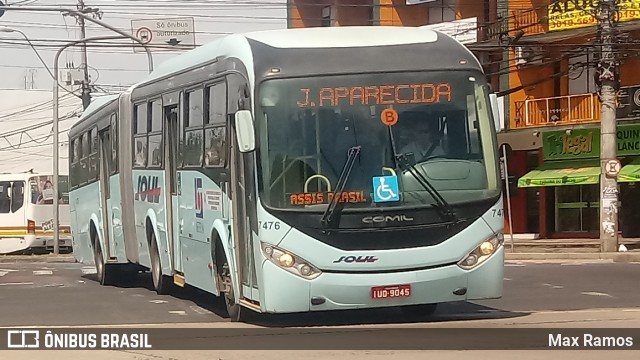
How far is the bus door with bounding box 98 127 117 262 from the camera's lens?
66.1 ft

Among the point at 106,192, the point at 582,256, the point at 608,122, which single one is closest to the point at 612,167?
the point at 608,122

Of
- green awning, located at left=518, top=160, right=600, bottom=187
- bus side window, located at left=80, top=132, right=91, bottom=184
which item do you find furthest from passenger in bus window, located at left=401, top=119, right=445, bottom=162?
green awning, located at left=518, top=160, right=600, bottom=187

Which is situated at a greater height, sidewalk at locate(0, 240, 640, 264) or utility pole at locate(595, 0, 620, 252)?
utility pole at locate(595, 0, 620, 252)

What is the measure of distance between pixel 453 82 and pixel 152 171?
6.07 m

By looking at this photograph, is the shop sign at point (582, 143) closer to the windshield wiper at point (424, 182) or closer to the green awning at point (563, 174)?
the green awning at point (563, 174)

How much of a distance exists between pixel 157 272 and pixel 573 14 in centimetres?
2112

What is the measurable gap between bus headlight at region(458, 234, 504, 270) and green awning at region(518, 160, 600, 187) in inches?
929

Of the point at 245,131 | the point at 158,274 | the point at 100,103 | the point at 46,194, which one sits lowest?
the point at 158,274

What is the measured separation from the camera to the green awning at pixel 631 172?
111 feet

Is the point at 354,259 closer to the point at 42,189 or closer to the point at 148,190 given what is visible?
the point at 148,190

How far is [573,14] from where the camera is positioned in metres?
34.8

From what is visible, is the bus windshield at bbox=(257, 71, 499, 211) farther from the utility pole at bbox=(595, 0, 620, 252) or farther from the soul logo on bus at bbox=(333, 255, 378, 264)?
the utility pole at bbox=(595, 0, 620, 252)

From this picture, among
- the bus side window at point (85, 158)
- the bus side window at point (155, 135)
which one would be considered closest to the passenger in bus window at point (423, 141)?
the bus side window at point (155, 135)

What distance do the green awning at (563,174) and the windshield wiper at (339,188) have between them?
24.4m
